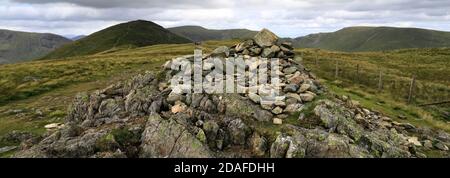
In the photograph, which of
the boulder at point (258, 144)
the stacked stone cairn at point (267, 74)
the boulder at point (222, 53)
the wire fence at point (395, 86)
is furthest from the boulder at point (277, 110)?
the wire fence at point (395, 86)

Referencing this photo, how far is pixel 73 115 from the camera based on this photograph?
2208 cm

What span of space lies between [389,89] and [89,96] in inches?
1190

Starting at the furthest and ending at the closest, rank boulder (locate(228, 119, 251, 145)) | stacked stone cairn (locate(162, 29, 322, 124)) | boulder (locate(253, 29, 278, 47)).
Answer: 1. boulder (locate(253, 29, 278, 47))
2. stacked stone cairn (locate(162, 29, 322, 124))
3. boulder (locate(228, 119, 251, 145))

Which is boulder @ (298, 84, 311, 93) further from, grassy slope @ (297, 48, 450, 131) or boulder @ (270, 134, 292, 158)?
grassy slope @ (297, 48, 450, 131)

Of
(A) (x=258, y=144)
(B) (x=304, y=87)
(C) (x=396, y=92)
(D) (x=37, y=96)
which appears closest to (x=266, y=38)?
(B) (x=304, y=87)

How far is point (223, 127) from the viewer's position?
53.0 ft

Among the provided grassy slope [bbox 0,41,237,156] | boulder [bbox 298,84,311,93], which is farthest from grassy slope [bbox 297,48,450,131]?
grassy slope [bbox 0,41,237,156]

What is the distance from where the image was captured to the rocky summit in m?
14.5

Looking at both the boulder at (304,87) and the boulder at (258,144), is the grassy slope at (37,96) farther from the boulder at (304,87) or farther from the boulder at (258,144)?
the boulder at (304,87)

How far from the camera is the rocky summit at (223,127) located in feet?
47.7

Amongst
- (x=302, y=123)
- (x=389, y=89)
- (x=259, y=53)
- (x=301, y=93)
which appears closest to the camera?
(x=302, y=123)
